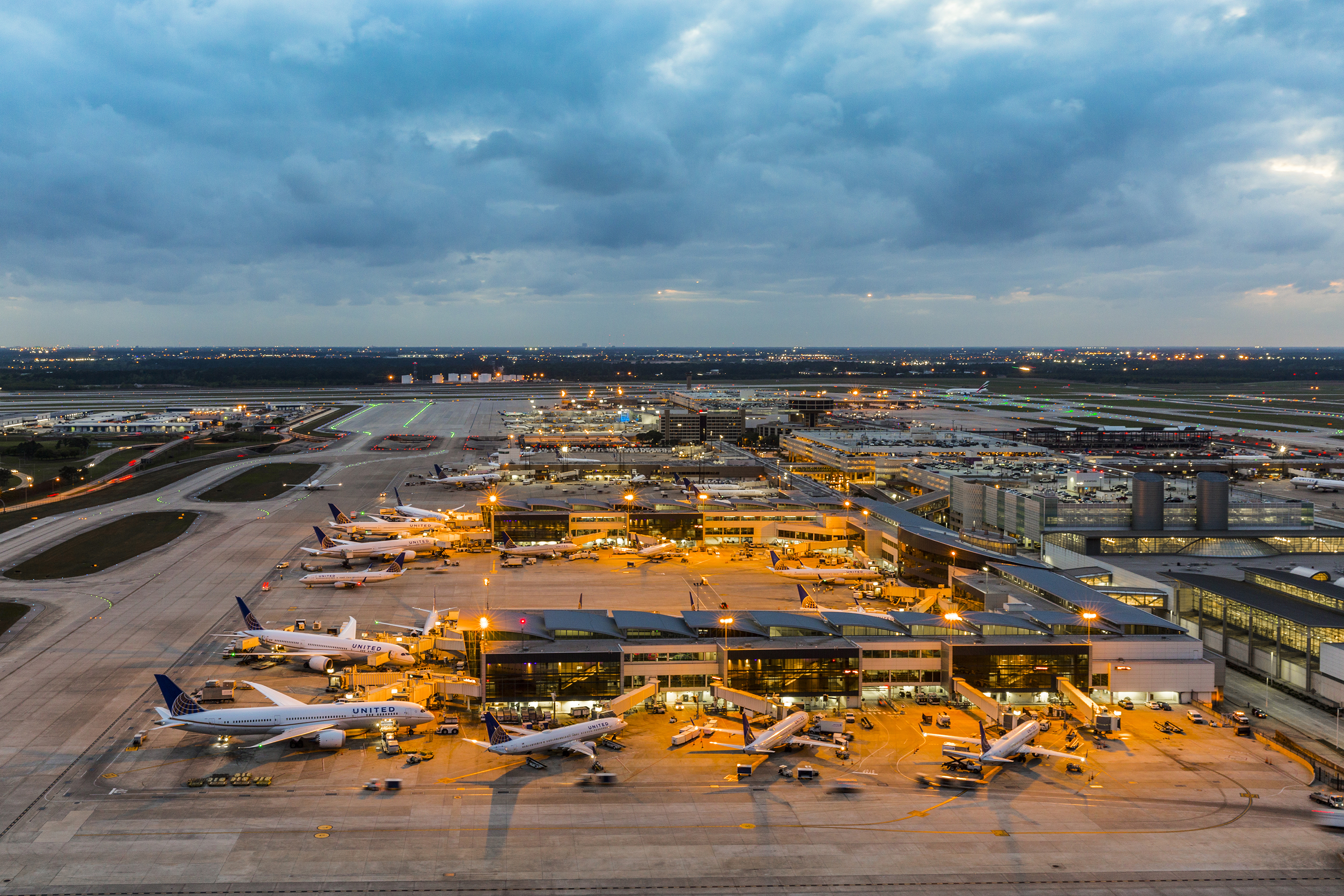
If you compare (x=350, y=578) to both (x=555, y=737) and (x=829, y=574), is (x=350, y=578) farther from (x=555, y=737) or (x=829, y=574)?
(x=829, y=574)

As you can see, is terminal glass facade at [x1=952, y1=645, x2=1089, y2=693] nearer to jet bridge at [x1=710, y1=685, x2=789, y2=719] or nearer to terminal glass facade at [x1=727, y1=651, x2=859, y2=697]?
terminal glass facade at [x1=727, y1=651, x2=859, y2=697]

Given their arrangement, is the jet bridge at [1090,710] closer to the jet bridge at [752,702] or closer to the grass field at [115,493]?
the jet bridge at [752,702]

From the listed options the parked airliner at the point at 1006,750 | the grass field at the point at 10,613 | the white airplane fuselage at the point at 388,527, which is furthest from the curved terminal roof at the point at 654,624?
the white airplane fuselage at the point at 388,527

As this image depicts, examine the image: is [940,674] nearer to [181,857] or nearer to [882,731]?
[882,731]

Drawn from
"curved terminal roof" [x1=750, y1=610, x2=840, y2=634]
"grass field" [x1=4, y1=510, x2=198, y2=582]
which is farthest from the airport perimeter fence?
"grass field" [x1=4, y1=510, x2=198, y2=582]

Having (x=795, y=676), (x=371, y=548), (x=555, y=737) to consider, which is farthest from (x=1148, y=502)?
(x=371, y=548)
